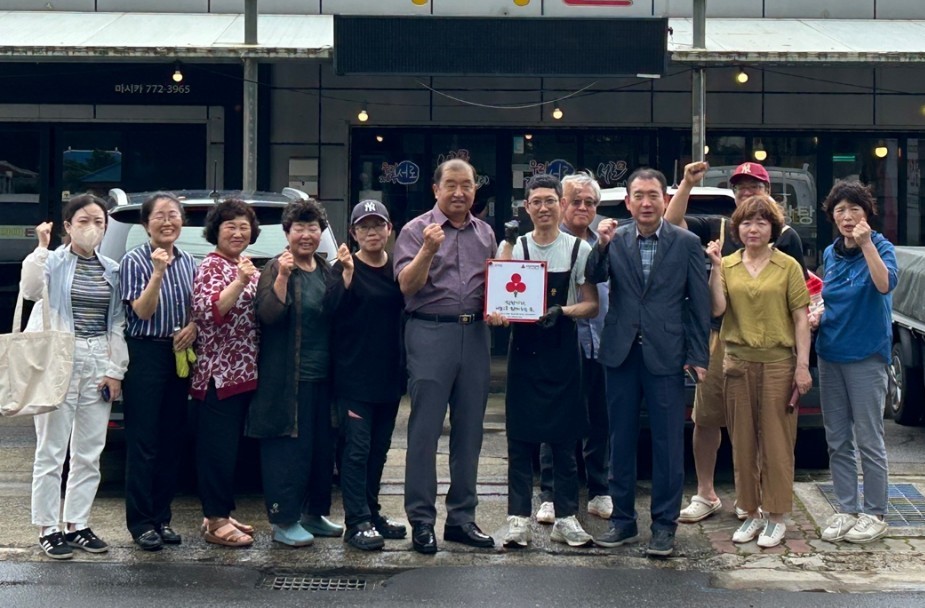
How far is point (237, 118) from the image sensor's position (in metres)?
14.9

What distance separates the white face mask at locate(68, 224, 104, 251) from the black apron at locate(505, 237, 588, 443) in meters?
2.22

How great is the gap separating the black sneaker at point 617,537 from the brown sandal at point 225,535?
6.09 feet

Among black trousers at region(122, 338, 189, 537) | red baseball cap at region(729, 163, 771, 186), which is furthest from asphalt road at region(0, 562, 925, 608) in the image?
red baseball cap at region(729, 163, 771, 186)

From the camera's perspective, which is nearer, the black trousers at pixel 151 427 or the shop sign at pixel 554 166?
the black trousers at pixel 151 427

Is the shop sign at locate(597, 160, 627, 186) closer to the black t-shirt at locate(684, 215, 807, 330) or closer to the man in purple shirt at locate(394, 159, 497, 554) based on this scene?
the black t-shirt at locate(684, 215, 807, 330)

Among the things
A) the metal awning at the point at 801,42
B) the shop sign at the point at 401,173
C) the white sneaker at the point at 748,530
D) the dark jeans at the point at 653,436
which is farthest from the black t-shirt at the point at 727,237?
the shop sign at the point at 401,173

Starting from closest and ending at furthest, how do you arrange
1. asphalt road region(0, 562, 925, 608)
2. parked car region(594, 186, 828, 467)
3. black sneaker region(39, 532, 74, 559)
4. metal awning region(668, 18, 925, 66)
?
asphalt road region(0, 562, 925, 608)
black sneaker region(39, 532, 74, 559)
parked car region(594, 186, 828, 467)
metal awning region(668, 18, 925, 66)

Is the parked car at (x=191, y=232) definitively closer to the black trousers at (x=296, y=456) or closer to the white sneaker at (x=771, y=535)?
the black trousers at (x=296, y=456)

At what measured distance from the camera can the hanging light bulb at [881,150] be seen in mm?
15312

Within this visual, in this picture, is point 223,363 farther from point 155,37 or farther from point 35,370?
point 155,37

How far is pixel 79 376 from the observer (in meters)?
6.42

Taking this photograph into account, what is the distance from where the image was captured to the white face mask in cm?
642

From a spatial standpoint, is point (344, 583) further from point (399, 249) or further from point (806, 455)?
point (806, 455)

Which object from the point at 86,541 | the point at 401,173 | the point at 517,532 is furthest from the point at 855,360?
the point at 401,173
